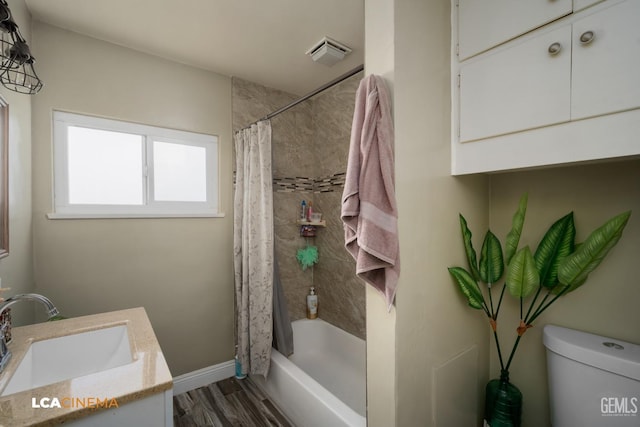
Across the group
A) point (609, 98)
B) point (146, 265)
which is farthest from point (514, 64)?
point (146, 265)

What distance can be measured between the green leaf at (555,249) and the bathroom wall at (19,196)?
7.57ft

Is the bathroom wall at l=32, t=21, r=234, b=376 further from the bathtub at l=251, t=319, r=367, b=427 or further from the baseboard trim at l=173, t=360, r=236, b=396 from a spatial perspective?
the bathtub at l=251, t=319, r=367, b=427

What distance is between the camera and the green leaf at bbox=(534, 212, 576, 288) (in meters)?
1.13

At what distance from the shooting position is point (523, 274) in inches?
42.4

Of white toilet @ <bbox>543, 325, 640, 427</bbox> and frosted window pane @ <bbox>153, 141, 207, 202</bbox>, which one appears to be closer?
white toilet @ <bbox>543, 325, 640, 427</bbox>

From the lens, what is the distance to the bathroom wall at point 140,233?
1.60 meters

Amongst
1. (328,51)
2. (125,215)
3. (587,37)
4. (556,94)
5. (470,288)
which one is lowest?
(470,288)

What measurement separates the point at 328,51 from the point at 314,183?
1139mm

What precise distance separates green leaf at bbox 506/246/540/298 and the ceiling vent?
1.62m

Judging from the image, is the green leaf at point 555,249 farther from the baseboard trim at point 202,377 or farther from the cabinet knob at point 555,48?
the baseboard trim at point 202,377

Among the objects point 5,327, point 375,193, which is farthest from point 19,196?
point 375,193

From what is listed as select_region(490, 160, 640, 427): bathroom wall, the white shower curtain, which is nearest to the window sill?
the white shower curtain

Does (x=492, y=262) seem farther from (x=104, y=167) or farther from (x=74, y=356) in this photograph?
(x=104, y=167)

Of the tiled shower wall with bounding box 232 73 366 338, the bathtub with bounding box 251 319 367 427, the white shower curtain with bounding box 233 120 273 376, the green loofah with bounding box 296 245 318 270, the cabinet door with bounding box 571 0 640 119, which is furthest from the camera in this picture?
the green loofah with bounding box 296 245 318 270
